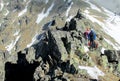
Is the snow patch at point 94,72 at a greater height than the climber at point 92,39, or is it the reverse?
the climber at point 92,39

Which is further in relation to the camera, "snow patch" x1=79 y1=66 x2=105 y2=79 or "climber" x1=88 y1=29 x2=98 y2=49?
"climber" x1=88 y1=29 x2=98 y2=49

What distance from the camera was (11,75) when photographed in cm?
7506

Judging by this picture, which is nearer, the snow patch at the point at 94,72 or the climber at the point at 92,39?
the snow patch at the point at 94,72

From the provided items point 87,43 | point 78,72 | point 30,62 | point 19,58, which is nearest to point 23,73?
point 30,62

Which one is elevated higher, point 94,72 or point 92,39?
point 92,39

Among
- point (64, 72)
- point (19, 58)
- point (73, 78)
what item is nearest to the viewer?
point (73, 78)

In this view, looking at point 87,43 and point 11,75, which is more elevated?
point 87,43

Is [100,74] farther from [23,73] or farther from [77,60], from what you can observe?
[23,73]

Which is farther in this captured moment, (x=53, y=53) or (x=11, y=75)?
(x=11, y=75)

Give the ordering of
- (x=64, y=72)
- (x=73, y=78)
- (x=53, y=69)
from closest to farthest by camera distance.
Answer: (x=73, y=78) → (x=64, y=72) → (x=53, y=69)

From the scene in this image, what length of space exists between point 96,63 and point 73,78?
9.75 m

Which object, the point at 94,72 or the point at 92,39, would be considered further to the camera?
the point at 92,39

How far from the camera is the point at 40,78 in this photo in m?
59.8

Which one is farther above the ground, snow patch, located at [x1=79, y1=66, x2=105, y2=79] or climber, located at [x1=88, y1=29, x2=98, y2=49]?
climber, located at [x1=88, y1=29, x2=98, y2=49]
